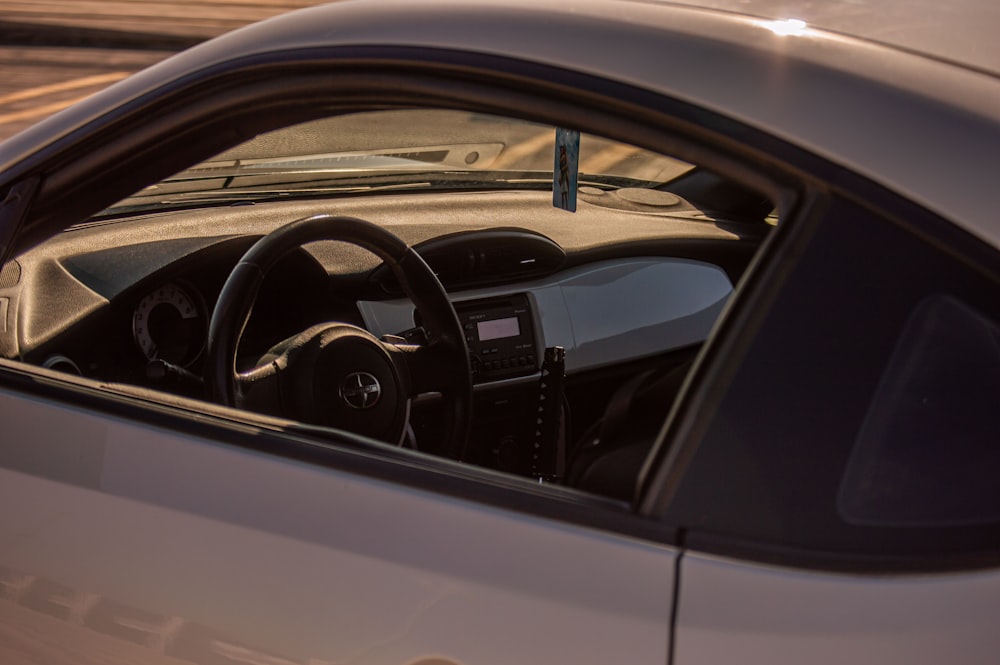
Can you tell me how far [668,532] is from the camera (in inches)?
50.7

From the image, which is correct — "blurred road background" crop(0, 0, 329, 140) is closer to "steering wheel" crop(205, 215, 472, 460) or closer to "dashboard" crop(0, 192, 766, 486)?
"dashboard" crop(0, 192, 766, 486)

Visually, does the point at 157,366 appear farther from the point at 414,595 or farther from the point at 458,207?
the point at 458,207

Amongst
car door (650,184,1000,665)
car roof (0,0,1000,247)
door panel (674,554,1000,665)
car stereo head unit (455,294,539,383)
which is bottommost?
door panel (674,554,1000,665)

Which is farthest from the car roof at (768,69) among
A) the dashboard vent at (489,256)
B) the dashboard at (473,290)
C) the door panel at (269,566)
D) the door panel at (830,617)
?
the dashboard vent at (489,256)

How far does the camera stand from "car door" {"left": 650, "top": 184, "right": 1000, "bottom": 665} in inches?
47.3

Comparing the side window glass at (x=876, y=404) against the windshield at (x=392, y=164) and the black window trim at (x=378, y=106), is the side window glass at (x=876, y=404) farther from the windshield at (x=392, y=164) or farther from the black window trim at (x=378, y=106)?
the windshield at (x=392, y=164)

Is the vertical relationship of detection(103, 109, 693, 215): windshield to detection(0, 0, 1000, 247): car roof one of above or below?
above

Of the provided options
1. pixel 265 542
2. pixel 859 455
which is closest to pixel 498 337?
pixel 265 542

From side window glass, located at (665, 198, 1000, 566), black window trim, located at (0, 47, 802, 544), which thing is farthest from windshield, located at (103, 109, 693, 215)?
side window glass, located at (665, 198, 1000, 566)

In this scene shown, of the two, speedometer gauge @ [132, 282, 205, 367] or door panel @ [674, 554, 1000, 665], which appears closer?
door panel @ [674, 554, 1000, 665]

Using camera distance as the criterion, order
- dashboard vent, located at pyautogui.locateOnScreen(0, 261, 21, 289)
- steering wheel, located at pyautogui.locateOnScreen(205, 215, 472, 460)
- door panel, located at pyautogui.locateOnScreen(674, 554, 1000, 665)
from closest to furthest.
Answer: door panel, located at pyautogui.locateOnScreen(674, 554, 1000, 665), steering wheel, located at pyautogui.locateOnScreen(205, 215, 472, 460), dashboard vent, located at pyautogui.locateOnScreen(0, 261, 21, 289)

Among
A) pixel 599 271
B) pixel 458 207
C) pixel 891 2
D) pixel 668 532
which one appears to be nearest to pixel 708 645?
pixel 668 532

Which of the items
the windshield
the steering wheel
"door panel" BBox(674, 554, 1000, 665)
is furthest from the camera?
the windshield

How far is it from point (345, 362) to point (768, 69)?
1190mm
